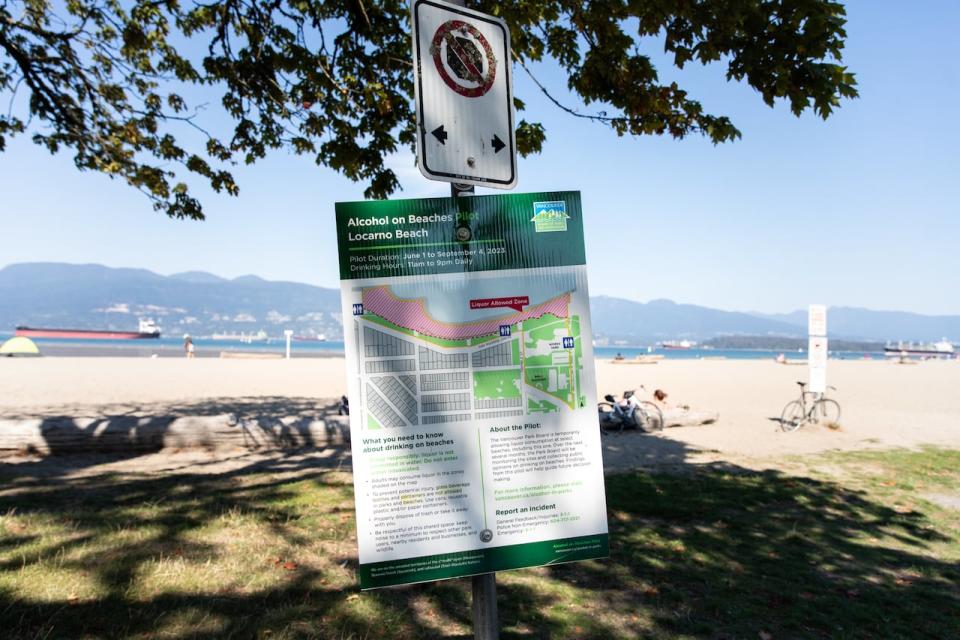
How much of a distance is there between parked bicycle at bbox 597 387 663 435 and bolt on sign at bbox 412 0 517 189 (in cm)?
991

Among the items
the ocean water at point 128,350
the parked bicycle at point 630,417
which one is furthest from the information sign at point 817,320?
the ocean water at point 128,350

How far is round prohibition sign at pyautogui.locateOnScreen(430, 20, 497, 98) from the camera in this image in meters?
2.00

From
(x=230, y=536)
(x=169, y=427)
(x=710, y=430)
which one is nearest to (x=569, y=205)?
(x=230, y=536)

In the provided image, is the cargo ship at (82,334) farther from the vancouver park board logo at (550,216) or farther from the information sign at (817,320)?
the vancouver park board logo at (550,216)

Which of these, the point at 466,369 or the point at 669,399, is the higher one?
the point at 466,369

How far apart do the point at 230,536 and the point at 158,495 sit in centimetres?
174

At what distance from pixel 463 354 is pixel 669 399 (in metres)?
18.5

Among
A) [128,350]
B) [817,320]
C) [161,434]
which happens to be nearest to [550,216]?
[161,434]

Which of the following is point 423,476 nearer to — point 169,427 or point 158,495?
point 158,495

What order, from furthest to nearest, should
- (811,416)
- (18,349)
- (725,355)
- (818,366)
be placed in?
(725,355), (18,349), (818,366), (811,416)

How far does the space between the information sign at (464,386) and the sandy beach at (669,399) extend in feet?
22.3

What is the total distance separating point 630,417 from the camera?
11562mm

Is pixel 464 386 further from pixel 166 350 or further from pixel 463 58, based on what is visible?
pixel 166 350

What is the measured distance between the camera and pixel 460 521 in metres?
1.96
